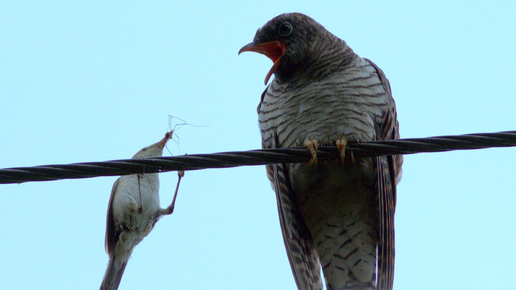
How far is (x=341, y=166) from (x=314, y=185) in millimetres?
276

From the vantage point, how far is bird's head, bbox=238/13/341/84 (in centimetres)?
511

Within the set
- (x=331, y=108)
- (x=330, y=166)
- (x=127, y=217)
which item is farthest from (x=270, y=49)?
(x=127, y=217)

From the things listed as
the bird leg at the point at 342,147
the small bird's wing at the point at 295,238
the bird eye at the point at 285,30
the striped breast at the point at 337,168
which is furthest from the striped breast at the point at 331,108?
the bird eye at the point at 285,30

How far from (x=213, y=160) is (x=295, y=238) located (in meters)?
1.83

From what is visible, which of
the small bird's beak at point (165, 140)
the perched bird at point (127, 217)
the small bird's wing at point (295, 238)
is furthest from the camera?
the small bird's beak at point (165, 140)

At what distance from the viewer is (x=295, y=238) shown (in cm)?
509

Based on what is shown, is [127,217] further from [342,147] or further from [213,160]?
[213,160]

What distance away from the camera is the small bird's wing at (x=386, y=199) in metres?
4.73

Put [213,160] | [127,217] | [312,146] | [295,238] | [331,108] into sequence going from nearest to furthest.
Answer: [213,160] → [312,146] → [331,108] → [295,238] → [127,217]

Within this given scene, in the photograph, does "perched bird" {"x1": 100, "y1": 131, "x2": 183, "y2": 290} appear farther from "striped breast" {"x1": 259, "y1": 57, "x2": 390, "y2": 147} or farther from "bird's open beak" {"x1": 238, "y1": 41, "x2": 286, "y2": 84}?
"striped breast" {"x1": 259, "y1": 57, "x2": 390, "y2": 147}

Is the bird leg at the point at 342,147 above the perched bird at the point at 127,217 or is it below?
above

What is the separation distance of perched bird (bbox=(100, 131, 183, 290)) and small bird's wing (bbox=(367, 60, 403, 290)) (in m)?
2.52

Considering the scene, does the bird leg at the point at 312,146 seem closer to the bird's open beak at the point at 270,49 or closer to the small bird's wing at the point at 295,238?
the small bird's wing at the point at 295,238

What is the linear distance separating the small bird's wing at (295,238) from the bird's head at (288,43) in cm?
58
